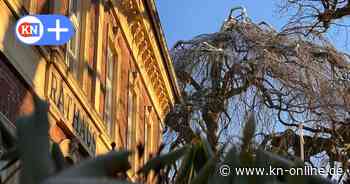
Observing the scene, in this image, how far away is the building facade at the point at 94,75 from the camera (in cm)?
970

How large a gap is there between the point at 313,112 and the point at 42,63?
24.2ft

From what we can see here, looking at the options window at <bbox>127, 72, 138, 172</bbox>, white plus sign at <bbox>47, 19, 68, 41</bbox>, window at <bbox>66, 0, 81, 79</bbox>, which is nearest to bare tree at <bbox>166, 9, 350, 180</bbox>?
window at <bbox>127, 72, 138, 172</bbox>

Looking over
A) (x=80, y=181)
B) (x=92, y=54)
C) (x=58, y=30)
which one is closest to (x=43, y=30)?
(x=58, y=30)

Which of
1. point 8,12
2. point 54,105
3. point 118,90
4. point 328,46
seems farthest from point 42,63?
point 328,46

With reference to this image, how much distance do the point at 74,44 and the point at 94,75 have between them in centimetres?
106

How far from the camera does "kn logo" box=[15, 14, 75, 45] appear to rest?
9.55 meters

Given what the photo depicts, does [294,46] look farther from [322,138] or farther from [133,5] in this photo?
[133,5]

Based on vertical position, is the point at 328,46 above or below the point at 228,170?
below

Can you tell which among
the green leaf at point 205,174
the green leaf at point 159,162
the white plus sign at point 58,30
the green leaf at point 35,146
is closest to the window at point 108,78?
the white plus sign at point 58,30

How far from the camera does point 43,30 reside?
32.8ft

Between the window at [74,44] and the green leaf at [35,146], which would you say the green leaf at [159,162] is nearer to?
the green leaf at [35,146]

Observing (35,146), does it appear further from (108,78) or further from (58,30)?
(108,78)

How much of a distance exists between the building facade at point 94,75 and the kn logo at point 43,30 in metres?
0.15

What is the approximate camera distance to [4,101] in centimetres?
925
